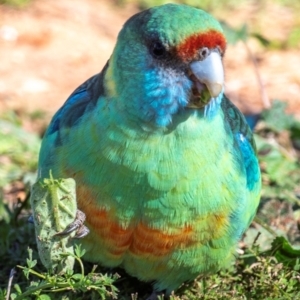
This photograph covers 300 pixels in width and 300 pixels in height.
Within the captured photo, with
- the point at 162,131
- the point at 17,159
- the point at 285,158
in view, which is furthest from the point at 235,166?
the point at 17,159

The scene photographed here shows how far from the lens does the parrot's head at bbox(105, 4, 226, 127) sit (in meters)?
2.41

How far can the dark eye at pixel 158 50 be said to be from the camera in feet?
7.98

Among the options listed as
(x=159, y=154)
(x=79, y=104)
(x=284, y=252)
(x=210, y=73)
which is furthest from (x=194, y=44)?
(x=284, y=252)

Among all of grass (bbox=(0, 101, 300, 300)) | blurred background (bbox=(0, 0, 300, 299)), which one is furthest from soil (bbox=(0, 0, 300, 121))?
grass (bbox=(0, 101, 300, 300))

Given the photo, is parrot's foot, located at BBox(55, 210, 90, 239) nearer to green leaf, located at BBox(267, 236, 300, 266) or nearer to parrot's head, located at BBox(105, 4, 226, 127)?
parrot's head, located at BBox(105, 4, 226, 127)

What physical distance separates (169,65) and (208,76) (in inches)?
5.2

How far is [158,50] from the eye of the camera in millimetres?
2453

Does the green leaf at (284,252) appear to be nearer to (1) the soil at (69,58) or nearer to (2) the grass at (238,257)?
(2) the grass at (238,257)

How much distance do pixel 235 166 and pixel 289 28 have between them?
3.05 m

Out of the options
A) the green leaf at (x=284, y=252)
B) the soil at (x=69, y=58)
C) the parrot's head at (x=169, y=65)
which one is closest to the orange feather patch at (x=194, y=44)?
the parrot's head at (x=169, y=65)

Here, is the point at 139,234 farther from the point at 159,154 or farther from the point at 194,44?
the point at 194,44

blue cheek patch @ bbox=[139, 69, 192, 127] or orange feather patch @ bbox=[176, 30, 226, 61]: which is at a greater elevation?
orange feather patch @ bbox=[176, 30, 226, 61]

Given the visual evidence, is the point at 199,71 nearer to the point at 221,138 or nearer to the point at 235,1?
the point at 221,138

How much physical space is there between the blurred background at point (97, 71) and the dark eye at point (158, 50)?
1008 millimetres
